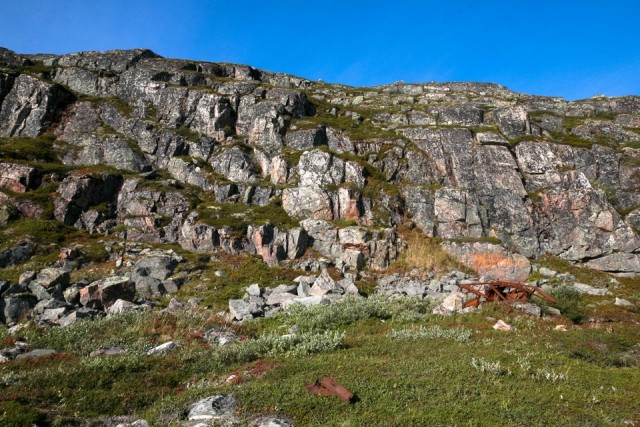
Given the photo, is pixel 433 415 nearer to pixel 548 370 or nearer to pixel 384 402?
pixel 384 402

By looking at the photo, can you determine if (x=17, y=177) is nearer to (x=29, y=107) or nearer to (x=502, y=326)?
(x=29, y=107)

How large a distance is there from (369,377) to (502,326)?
7.85 metres

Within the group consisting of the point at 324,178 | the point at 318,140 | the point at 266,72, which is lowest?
the point at 324,178

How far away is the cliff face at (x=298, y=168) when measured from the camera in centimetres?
3219

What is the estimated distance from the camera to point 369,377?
903 cm

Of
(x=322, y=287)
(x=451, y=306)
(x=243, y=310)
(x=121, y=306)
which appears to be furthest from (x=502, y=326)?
(x=121, y=306)

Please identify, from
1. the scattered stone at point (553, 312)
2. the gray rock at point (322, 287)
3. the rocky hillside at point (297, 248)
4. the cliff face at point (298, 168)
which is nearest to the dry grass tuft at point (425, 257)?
the rocky hillside at point (297, 248)

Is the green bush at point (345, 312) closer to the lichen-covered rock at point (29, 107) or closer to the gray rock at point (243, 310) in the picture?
the gray rock at point (243, 310)

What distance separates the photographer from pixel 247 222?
105ft

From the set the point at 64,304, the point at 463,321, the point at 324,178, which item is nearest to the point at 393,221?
the point at 324,178

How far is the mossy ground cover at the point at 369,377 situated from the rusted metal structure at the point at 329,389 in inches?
7.5

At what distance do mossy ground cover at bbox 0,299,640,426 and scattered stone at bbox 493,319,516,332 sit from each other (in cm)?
32

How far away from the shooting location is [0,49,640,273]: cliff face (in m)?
32.2

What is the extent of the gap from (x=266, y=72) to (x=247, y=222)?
141 feet
